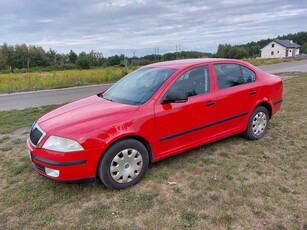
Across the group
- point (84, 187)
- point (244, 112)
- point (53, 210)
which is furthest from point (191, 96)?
point (53, 210)

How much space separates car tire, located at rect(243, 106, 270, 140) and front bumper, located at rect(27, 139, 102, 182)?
2783 millimetres

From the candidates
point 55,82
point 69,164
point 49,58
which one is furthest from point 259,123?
point 49,58

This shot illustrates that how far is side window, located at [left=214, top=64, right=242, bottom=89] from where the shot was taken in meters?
3.90

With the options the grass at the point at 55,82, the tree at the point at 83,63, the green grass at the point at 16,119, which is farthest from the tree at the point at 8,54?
the green grass at the point at 16,119

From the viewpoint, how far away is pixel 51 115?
3.37 metres

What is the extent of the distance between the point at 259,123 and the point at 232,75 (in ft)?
3.52

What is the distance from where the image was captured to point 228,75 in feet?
13.3

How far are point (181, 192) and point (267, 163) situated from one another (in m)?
1.49

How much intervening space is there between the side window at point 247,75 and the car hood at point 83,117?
217cm

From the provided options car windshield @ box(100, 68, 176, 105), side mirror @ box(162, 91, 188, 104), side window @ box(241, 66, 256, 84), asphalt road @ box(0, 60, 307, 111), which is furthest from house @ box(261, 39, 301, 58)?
side mirror @ box(162, 91, 188, 104)

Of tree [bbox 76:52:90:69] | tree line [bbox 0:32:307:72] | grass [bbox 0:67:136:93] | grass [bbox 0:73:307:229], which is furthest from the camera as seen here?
tree line [bbox 0:32:307:72]

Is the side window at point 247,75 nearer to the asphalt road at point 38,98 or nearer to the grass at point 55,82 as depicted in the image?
the asphalt road at point 38,98

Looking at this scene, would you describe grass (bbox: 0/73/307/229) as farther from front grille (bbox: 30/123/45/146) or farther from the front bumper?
front grille (bbox: 30/123/45/146)

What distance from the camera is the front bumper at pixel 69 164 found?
8.91 ft
